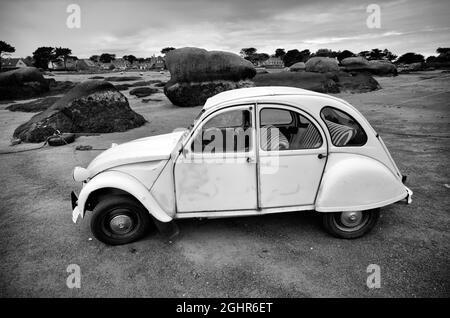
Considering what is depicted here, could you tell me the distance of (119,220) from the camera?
12.0 feet

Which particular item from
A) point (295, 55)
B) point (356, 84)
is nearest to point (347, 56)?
point (295, 55)

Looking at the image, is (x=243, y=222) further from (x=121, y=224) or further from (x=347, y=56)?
(x=347, y=56)

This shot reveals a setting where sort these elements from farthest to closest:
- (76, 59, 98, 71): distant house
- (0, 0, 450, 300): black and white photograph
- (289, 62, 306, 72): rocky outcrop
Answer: (76, 59, 98, 71): distant house
(289, 62, 306, 72): rocky outcrop
(0, 0, 450, 300): black and white photograph

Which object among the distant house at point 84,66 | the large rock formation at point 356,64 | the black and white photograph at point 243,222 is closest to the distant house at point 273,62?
the distant house at point 84,66

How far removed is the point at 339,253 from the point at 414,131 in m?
6.87

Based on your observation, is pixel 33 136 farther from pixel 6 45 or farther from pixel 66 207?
pixel 6 45

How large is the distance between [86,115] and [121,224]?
24.8 feet

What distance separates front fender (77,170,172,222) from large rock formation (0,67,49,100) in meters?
20.2

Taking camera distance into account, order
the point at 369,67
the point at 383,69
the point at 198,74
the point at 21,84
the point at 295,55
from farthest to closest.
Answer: the point at 295,55, the point at 369,67, the point at 383,69, the point at 21,84, the point at 198,74

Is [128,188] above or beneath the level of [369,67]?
beneath

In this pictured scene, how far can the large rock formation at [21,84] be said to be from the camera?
62.8 feet

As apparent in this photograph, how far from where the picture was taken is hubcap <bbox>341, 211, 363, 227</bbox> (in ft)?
12.0

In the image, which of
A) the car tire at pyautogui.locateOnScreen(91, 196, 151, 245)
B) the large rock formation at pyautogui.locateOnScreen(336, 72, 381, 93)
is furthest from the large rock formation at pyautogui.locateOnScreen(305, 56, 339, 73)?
the car tire at pyautogui.locateOnScreen(91, 196, 151, 245)

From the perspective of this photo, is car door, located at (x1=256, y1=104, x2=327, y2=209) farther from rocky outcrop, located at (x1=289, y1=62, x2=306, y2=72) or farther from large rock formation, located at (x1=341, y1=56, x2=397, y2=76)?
large rock formation, located at (x1=341, y1=56, x2=397, y2=76)
